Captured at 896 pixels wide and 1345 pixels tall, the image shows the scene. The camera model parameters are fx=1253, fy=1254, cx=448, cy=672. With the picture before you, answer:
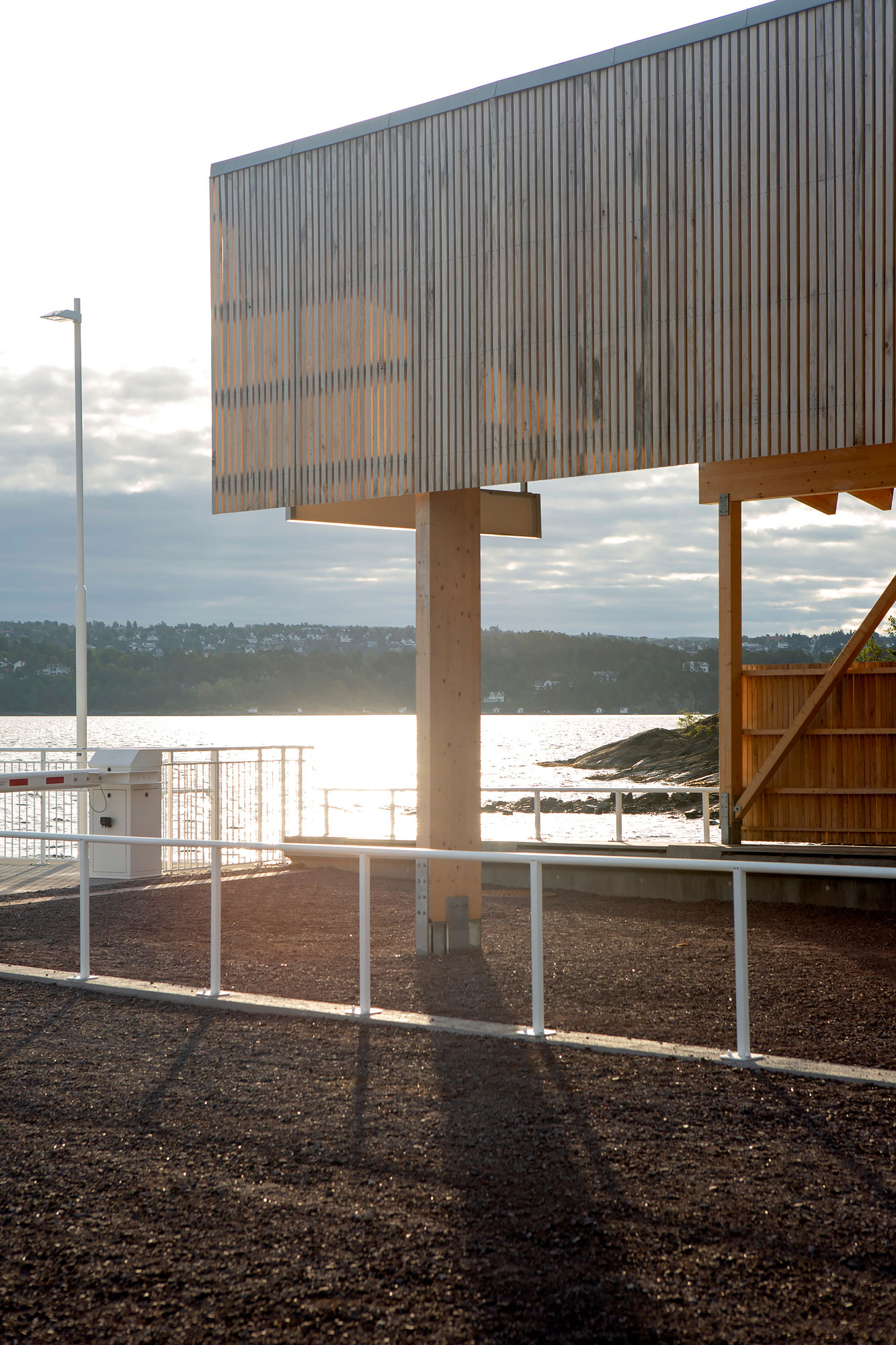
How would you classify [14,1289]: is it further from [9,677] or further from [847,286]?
[9,677]

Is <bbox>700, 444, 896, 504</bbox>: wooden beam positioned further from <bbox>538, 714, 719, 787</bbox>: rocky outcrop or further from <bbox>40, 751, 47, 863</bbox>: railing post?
Answer: <bbox>538, 714, 719, 787</bbox>: rocky outcrop

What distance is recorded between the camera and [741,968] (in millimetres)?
5672

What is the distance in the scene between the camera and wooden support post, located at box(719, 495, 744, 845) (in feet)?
41.3

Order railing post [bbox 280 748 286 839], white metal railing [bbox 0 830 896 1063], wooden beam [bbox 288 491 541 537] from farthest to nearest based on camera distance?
railing post [bbox 280 748 286 839], wooden beam [bbox 288 491 541 537], white metal railing [bbox 0 830 896 1063]

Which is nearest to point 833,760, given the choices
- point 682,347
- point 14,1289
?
point 682,347

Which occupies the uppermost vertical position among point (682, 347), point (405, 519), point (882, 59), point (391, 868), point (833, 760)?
point (882, 59)

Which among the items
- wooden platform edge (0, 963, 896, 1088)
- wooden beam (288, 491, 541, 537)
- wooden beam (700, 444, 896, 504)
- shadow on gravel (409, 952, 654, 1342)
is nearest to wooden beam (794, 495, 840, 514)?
wooden beam (700, 444, 896, 504)

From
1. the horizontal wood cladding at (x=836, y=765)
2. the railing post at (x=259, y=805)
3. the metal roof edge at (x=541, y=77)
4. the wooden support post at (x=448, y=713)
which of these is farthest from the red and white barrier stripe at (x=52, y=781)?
the horizontal wood cladding at (x=836, y=765)

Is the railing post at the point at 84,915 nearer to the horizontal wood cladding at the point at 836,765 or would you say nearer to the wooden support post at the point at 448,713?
the wooden support post at the point at 448,713

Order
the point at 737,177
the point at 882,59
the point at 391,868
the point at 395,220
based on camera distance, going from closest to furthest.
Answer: the point at 882,59, the point at 737,177, the point at 395,220, the point at 391,868

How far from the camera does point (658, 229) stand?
27.2 feet

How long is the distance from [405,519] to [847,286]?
4.56m

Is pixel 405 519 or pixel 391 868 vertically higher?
pixel 405 519

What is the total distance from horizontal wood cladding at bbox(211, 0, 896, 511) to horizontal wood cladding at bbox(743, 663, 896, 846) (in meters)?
5.23
